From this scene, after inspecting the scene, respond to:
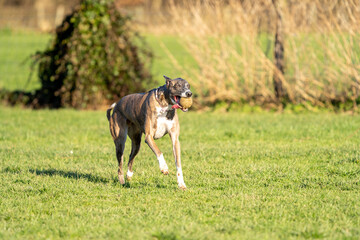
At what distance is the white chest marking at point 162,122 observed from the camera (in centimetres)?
702

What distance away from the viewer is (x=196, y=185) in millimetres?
7520

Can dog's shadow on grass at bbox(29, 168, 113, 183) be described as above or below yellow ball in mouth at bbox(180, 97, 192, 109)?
below

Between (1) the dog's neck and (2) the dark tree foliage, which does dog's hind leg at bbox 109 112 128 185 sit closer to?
(1) the dog's neck

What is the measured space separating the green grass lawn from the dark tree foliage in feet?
9.25

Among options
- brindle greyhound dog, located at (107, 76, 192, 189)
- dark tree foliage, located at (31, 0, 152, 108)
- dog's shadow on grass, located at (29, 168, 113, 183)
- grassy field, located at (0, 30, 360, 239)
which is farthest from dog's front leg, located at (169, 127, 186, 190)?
dark tree foliage, located at (31, 0, 152, 108)

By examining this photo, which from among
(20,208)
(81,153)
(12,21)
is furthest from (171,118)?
(12,21)

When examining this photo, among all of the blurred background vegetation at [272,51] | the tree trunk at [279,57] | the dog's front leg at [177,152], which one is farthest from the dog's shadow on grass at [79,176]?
the tree trunk at [279,57]

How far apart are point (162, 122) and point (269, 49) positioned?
876 cm

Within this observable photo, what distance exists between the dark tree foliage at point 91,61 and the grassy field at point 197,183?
2293mm

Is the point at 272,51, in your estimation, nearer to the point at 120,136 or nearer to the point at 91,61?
the point at 91,61

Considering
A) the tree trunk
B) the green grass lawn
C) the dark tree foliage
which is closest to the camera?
the green grass lawn

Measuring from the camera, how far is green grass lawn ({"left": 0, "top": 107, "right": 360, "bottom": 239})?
570cm

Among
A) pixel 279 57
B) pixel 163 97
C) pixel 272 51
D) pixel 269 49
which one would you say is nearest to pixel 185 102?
pixel 163 97

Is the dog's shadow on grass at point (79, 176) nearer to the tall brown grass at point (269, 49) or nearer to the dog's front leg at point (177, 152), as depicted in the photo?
the dog's front leg at point (177, 152)
